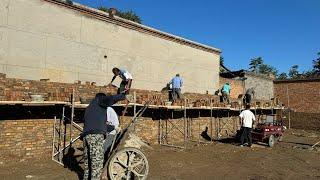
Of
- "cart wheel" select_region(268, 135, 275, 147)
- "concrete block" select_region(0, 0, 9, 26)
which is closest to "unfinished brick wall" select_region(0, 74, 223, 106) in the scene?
"concrete block" select_region(0, 0, 9, 26)

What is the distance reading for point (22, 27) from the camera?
1281 cm

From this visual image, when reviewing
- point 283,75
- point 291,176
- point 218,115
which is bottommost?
point 291,176

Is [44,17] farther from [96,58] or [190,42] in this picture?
[190,42]

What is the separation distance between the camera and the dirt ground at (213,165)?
9539mm

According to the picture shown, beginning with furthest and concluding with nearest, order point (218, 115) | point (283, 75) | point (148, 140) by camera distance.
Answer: point (283, 75), point (218, 115), point (148, 140)

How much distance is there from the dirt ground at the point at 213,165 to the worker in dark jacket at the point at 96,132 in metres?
2.11

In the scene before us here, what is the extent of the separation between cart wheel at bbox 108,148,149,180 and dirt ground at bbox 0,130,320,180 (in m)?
1.67

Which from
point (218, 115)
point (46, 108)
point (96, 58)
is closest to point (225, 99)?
point (218, 115)

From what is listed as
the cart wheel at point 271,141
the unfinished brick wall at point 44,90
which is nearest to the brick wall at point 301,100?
the cart wheel at point 271,141

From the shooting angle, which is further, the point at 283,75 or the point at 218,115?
the point at 283,75

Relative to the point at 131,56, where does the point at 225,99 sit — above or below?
below

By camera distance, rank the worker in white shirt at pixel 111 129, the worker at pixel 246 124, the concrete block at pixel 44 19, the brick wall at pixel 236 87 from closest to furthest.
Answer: the worker in white shirt at pixel 111 129 → the concrete block at pixel 44 19 → the worker at pixel 246 124 → the brick wall at pixel 236 87

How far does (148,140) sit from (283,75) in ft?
236

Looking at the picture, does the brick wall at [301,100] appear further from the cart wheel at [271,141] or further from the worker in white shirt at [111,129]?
the worker in white shirt at [111,129]
